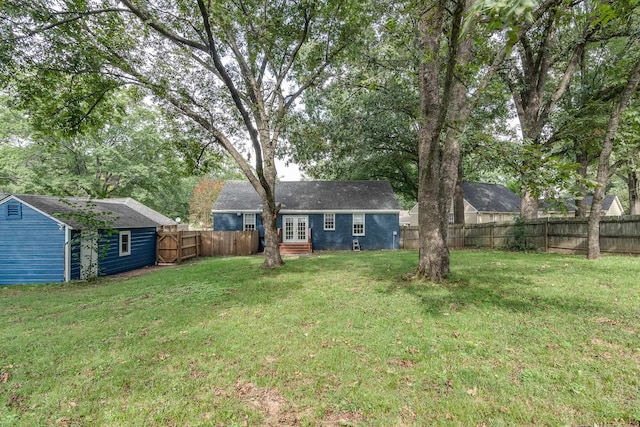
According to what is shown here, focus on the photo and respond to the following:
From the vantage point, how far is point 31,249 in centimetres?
1012

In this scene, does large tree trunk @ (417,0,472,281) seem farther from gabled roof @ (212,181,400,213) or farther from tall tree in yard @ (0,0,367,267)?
gabled roof @ (212,181,400,213)

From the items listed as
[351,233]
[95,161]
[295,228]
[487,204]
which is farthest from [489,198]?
[95,161]

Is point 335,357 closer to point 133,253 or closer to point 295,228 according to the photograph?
point 133,253

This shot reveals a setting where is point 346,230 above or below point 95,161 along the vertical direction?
below

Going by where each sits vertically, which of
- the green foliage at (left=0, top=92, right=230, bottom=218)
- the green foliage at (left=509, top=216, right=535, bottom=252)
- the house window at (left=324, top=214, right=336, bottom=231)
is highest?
the green foliage at (left=0, top=92, right=230, bottom=218)

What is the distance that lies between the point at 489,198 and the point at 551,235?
18169mm

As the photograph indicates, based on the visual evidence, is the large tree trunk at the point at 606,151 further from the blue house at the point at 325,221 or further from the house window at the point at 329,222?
the house window at the point at 329,222

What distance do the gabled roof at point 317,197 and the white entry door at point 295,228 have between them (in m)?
0.64

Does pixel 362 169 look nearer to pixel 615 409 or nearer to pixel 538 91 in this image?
pixel 538 91

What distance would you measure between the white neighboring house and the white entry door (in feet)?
54.2

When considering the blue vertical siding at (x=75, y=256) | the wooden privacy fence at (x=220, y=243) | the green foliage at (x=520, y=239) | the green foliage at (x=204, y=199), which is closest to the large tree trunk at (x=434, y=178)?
the green foliage at (x=520, y=239)

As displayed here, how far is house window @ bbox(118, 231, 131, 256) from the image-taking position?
12516mm

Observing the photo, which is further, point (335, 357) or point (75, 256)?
point (75, 256)

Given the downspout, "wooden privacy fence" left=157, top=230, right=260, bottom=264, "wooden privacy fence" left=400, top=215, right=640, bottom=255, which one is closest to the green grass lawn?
the downspout
